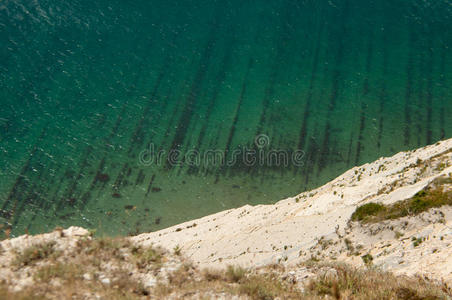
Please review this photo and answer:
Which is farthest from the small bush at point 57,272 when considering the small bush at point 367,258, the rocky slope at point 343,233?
the small bush at point 367,258

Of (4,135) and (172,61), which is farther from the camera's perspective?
(172,61)

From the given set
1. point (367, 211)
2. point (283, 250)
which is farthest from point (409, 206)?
point (283, 250)

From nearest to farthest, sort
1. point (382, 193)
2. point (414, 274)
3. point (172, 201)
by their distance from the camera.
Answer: point (414, 274) < point (382, 193) < point (172, 201)

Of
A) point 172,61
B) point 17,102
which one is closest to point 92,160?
point 17,102

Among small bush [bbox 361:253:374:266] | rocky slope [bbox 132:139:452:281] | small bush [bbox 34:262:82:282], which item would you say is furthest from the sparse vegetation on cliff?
small bush [bbox 34:262:82:282]

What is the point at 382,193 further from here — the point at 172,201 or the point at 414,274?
the point at 172,201

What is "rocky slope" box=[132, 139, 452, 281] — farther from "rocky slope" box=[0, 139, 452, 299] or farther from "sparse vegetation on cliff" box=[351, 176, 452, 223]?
"sparse vegetation on cliff" box=[351, 176, 452, 223]

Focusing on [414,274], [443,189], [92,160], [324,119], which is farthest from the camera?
[324,119]

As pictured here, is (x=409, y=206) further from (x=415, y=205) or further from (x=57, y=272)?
(x=57, y=272)

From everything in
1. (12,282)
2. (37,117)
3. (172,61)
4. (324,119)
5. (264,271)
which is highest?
(172,61)
